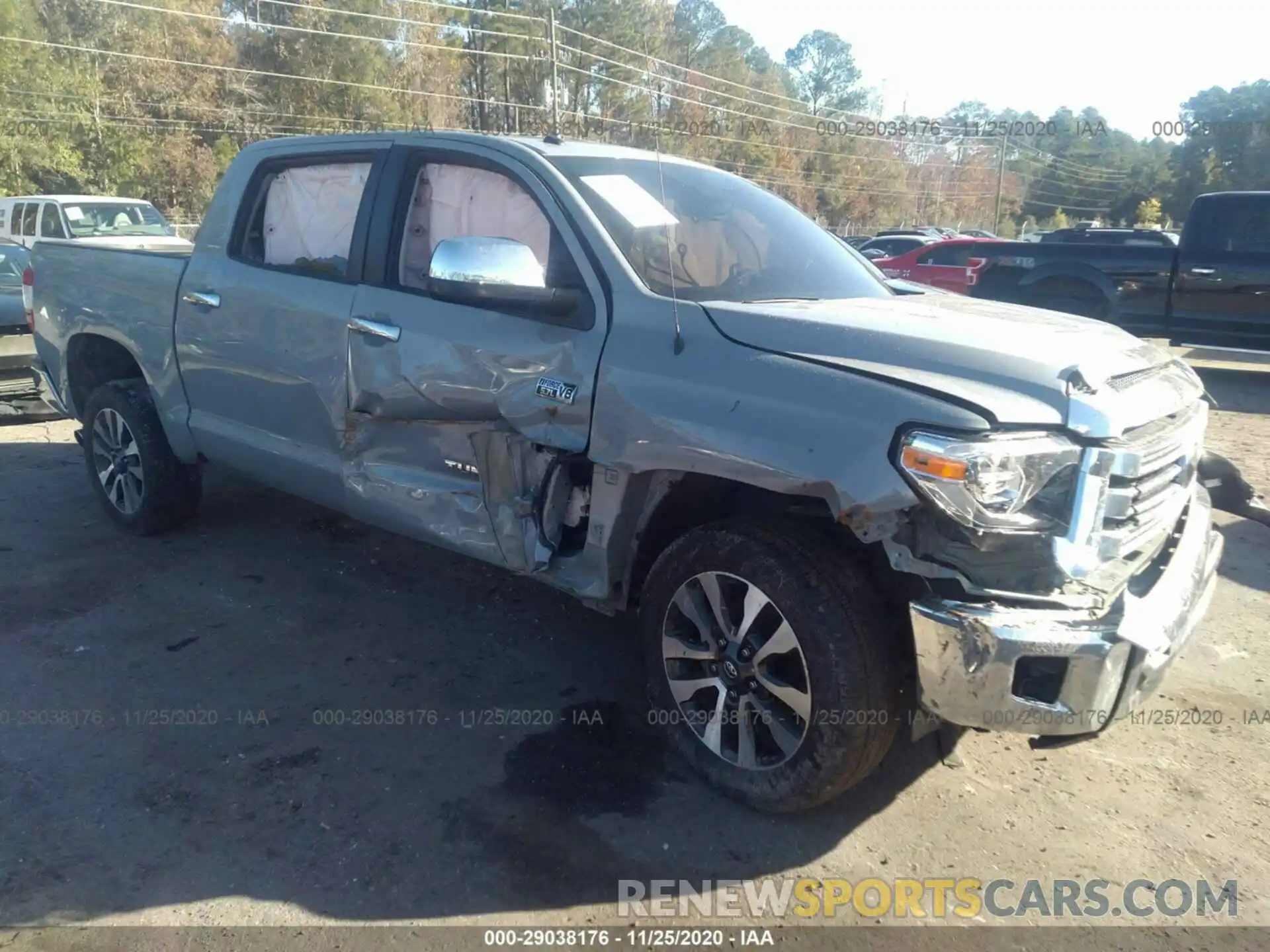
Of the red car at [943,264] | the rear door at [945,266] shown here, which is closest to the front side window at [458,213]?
the red car at [943,264]

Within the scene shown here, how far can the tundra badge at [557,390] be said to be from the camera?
3238 millimetres

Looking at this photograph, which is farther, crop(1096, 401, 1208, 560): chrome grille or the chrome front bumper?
crop(1096, 401, 1208, 560): chrome grille

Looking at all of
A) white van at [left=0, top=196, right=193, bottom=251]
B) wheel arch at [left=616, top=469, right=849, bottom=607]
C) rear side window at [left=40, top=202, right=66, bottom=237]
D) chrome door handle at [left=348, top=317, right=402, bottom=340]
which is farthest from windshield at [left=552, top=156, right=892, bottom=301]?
rear side window at [left=40, top=202, right=66, bottom=237]

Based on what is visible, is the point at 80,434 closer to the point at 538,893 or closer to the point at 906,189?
the point at 538,893

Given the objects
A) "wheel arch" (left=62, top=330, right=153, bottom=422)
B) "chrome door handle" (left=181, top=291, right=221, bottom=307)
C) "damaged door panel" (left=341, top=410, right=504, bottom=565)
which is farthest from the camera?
"wheel arch" (left=62, top=330, right=153, bottom=422)

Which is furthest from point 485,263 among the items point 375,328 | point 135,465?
point 135,465

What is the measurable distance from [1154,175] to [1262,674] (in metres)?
67.2

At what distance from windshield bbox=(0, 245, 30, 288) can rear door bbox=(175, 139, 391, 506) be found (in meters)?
4.95

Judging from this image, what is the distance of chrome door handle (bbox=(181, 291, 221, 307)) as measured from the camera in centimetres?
452

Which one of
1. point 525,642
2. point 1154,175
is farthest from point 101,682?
point 1154,175

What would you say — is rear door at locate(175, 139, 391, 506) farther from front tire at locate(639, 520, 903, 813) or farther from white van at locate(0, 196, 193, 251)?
white van at locate(0, 196, 193, 251)

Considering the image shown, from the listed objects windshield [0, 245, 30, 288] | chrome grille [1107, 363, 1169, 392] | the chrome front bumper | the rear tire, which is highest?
chrome grille [1107, 363, 1169, 392]

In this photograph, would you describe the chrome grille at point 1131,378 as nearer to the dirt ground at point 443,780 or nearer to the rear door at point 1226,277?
the dirt ground at point 443,780

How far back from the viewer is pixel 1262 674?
4.00m
